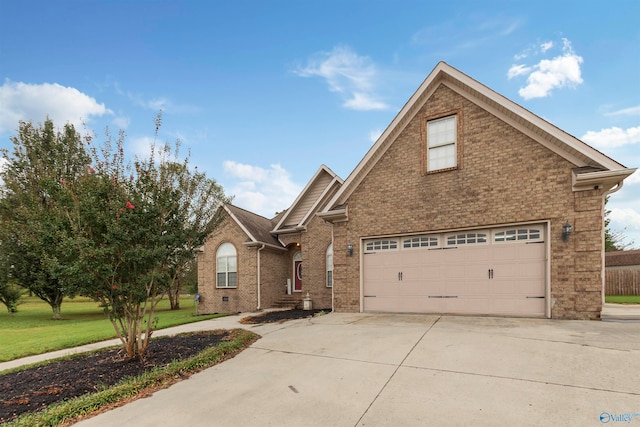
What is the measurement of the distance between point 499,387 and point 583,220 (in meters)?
6.38

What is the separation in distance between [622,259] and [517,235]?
2901cm

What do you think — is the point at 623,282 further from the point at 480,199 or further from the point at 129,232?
the point at 129,232

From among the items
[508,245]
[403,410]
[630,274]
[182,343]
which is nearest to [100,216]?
[182,343]

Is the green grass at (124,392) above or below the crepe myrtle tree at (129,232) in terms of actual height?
below

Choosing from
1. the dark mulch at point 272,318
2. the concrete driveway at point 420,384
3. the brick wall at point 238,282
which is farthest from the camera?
the brick wall at point 238,282

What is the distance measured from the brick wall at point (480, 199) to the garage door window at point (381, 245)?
34 centimetres

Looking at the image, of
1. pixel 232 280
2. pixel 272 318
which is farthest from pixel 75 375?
pixel 232 280

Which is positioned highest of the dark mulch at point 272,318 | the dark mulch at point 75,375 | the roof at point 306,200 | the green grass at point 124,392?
the roof at point 306,200

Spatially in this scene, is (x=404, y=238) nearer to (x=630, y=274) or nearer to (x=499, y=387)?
(x=499, y=387)

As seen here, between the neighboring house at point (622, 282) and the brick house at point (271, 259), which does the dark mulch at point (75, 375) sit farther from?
the neighboring house at point (622, 282)

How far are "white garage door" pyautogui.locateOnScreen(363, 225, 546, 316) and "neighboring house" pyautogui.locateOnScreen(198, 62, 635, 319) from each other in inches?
1.2

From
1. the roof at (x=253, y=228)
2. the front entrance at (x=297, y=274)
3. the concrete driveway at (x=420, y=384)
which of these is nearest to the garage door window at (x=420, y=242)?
the concrete driveway at (x=420, y=384)

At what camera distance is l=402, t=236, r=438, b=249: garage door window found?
9.77 m

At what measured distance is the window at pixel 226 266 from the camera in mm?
16562
